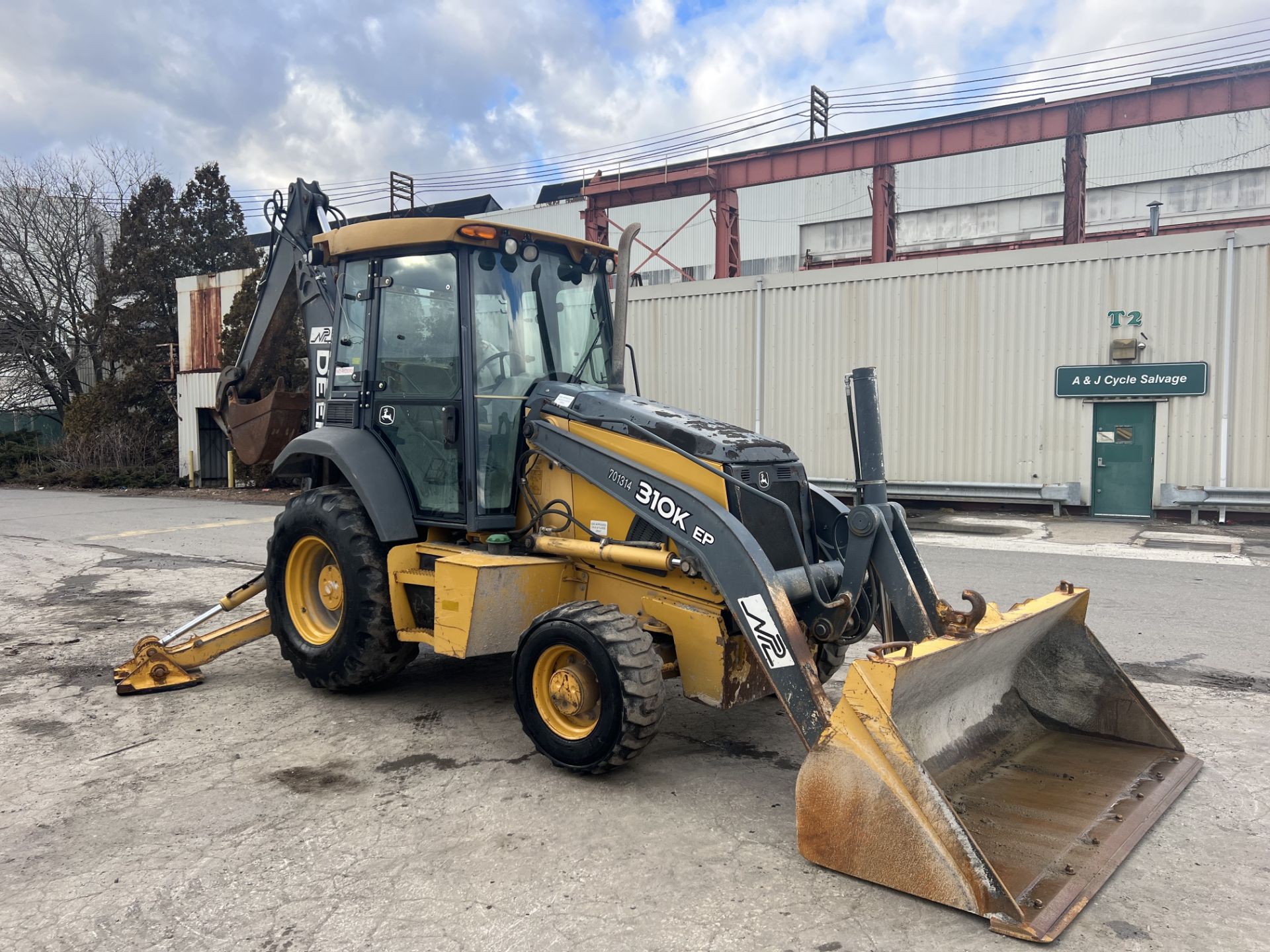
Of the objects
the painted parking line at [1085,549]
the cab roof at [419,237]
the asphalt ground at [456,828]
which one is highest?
the cab roof at [419,237]

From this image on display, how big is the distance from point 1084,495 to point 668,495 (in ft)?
43.2

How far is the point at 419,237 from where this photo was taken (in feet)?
16.9

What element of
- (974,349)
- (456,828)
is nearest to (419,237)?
(456,828)

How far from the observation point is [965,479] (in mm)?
16328

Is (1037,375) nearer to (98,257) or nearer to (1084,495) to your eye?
(1084,495)

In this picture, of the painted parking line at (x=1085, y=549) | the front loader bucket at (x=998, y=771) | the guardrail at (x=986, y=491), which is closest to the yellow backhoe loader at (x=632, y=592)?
the front loader bucket at (x=998, y=771)

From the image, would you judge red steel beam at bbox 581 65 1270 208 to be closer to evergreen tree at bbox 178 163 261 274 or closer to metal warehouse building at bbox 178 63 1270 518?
metal warehouse building at bbox 178 63 1270 518

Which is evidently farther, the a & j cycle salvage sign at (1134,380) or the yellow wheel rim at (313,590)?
the a & j cycle salvage sign at (1134,380)

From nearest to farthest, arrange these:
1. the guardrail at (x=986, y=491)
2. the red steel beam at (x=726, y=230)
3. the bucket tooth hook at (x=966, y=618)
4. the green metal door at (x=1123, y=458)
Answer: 1. the bucket tooth hook at (x=966, y=618)
2. the green metal door at (x=1123, y=458)
3. the guardrail at (x=986, y=491)
4. the red steel beam at (x=726, y=230)

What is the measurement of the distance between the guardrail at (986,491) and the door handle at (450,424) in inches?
419

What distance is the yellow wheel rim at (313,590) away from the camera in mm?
5625

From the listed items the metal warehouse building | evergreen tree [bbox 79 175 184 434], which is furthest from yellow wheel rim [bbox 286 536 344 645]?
evergreen tree [bbox 79 175 184 434]

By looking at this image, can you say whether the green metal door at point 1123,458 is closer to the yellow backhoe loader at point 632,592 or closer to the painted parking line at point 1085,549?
the painted parking line at point 1085,549

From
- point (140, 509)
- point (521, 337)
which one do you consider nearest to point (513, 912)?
point (521, 337)
